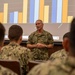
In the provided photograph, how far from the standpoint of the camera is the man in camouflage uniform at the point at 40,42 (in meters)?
4.84

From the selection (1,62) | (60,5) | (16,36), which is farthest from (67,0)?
(1,62)

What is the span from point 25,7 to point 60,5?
794 mm

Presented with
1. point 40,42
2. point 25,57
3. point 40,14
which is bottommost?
point 40,42

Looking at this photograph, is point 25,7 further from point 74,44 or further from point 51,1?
point 74,44

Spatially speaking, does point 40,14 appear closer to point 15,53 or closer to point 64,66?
point 15,53

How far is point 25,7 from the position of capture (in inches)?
221

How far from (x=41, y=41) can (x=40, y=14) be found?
751 millimetres

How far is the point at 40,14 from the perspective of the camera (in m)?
5.45

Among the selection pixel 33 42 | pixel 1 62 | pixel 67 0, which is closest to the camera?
pixel 1 62

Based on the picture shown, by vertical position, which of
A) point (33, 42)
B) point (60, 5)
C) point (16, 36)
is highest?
point (60, 5)

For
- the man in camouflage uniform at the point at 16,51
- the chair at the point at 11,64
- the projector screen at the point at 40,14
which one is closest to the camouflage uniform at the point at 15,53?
the man in camouflage uniform at the point at 16,51

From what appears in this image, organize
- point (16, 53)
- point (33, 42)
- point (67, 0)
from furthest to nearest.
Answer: point (67, 0) < point (33, 42) < point (16, 53)

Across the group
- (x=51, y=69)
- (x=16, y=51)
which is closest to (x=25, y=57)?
(x=16, y=51)

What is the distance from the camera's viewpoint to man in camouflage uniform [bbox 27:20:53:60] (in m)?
4.84
